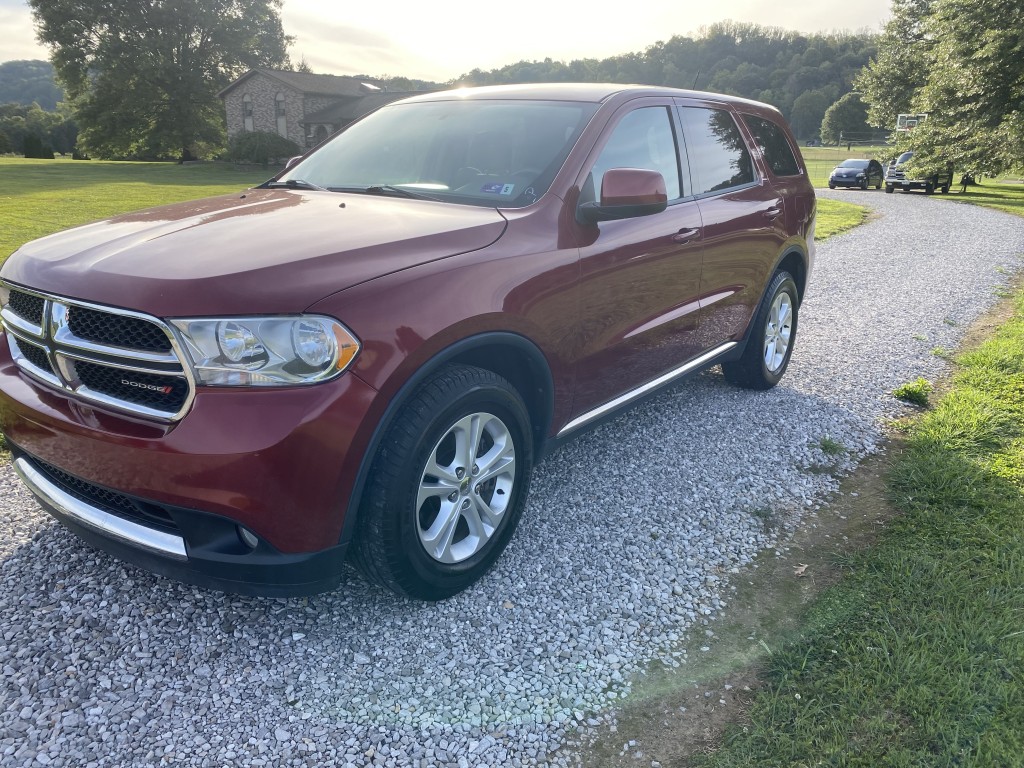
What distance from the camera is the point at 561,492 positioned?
12.4 ft

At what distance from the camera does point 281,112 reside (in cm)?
5444

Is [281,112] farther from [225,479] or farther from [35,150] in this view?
[225,479]

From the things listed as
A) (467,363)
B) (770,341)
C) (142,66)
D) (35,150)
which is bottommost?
(35,150)

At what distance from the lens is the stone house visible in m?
53.2

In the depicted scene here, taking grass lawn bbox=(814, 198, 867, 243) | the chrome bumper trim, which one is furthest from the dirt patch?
grass lawn bbox=(814, 198, 867, 243)

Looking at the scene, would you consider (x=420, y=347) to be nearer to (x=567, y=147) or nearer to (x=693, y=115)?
(x=567, y=147)

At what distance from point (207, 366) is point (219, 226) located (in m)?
0.82

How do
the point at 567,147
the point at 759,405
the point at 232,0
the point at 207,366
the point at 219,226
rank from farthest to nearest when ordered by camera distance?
the point at 232,0, the point at 759,405, the point at 567,147, the point at 219,226, the point at 207,366

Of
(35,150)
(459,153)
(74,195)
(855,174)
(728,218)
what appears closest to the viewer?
(459,153)

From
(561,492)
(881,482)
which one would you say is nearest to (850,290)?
(881,482)

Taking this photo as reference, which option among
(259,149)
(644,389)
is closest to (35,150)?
(259,149)

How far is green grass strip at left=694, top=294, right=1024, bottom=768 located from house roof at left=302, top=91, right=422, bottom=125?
54382mm

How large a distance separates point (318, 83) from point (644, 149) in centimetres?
5886

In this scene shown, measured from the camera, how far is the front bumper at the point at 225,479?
212 cm
